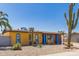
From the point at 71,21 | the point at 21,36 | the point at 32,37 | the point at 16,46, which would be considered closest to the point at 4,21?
the point at 21,36

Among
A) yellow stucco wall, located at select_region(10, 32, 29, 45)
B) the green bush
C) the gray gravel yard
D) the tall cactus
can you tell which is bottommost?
the gray gravel yard

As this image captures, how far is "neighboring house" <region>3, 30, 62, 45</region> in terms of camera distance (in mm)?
15023

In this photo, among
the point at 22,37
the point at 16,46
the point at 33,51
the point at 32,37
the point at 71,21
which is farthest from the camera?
the point at 71,21

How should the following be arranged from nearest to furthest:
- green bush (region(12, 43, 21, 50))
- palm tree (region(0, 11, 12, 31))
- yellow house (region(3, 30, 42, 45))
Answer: green bush (region(12, 43, 21, 50)) → palm tree (region(0, 11, 12, 31)) → yellow house (region(3, 30, 42, 45))

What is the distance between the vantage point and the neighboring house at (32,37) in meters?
15.0

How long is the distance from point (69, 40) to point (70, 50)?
1.80ft

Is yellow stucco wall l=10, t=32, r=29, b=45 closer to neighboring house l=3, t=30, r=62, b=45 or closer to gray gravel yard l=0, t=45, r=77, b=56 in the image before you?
neighboring house l=3, t=30, r=62, b=45

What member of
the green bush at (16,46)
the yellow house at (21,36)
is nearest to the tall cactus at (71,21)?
the yellow house at (21,36)

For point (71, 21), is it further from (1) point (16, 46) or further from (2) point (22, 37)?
(1) point (16, 46)

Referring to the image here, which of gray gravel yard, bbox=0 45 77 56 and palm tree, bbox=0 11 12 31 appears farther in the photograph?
palm tree, bbox=0 11 12 31

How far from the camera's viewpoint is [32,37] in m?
15.2

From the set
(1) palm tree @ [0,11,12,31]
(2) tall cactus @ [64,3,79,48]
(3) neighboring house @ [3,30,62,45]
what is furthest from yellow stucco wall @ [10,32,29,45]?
(2) tall cactus @ [64,3,79,48]

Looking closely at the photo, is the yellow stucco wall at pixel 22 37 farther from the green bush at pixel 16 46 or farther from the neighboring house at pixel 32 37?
the green bush at pixel 16 46

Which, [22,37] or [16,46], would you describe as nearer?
[16,46]
